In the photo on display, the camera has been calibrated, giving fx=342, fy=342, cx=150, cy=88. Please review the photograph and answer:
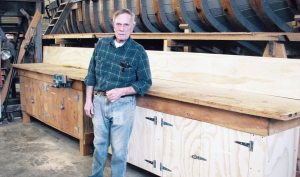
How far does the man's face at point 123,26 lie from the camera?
2.46 metres

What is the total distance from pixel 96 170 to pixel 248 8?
7.44 ft

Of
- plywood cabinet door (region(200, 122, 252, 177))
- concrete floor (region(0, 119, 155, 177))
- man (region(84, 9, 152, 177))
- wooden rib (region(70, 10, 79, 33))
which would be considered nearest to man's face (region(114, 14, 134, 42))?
man (region(84, 9, 152, 177))

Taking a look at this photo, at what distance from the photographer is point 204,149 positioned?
7.88ft

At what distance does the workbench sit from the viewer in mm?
2088

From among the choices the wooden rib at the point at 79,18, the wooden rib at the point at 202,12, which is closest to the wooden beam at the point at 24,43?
the wooden rib at the point at 79,18

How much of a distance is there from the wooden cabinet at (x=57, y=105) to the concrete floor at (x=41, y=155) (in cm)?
20

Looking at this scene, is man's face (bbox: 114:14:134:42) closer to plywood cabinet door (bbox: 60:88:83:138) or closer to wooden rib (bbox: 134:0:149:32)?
plywood cabinet door (bbox: 60:88:83:138)

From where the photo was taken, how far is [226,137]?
2242 mm

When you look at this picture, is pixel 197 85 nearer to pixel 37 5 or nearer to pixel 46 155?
pixel 46 155

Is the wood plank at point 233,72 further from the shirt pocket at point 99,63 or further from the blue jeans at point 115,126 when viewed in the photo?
the shirt pocket at point 99,63

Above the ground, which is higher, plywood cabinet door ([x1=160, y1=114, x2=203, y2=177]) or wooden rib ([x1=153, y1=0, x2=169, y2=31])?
wooden rib ([x1=153, y1=0, x2=169, y2=31])

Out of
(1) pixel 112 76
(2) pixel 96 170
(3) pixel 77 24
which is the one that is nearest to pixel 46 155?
(2) pixel 96 170

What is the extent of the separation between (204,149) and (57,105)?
2217mm

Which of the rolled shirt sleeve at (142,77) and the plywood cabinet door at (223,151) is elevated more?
the rolled shirt sleeve at (142,77)
